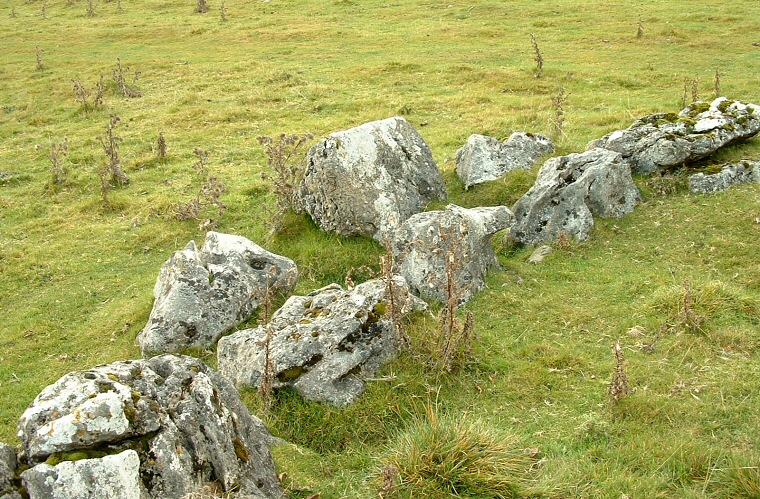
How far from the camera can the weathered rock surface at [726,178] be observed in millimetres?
12719

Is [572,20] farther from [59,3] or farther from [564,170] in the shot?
[59,3]

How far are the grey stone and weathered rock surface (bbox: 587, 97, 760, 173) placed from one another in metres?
3.18

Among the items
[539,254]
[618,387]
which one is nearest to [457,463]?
[618,387]

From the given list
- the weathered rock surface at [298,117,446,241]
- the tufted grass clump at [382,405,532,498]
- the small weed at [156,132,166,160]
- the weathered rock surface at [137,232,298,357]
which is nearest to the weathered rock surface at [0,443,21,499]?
the tufted grass clump at [382,405,532,498]

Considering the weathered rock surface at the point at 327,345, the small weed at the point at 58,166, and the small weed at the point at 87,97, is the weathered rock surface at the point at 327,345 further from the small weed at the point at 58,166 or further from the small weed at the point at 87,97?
the small weed at the point at 87,97

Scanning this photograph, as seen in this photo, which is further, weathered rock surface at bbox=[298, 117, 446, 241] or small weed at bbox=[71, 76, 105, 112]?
small weed at bbox=[71, 76, 105, 112]

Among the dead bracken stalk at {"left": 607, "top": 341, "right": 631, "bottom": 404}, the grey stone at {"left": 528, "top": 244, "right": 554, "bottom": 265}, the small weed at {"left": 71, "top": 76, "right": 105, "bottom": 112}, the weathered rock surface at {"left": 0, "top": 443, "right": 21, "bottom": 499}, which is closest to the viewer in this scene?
the weathered rock surface at {"left": 0, "top": 443, "right": 21, "bottom": 499}

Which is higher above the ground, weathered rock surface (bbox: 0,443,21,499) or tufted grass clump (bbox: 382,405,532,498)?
weathered rock surface (bbox: 0,443,21,499)

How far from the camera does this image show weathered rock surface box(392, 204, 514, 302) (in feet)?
34.7

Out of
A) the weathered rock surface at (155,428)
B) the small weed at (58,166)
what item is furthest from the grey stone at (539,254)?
the small weed at (58,166)

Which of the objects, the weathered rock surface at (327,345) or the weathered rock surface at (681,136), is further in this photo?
the weathered rock surface at (681,136)

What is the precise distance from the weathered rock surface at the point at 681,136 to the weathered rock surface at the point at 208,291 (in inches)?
275

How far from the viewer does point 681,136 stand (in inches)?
536

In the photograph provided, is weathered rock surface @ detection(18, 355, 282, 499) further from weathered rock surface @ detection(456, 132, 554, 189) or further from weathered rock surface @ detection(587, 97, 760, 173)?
weathered rock surface @ detection(587, 97, 760, 173)
